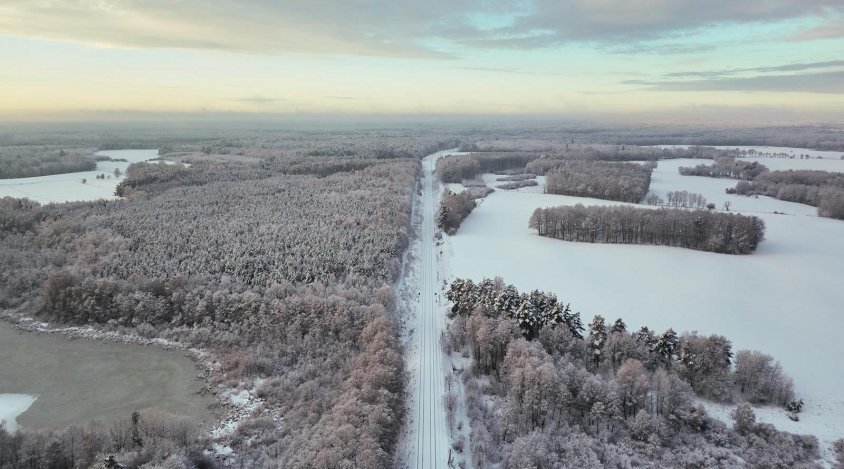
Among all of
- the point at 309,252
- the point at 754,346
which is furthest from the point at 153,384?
the point at 754,346

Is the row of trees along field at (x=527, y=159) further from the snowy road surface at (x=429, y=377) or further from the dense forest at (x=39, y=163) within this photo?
the dense forest at (x=39, y=163)

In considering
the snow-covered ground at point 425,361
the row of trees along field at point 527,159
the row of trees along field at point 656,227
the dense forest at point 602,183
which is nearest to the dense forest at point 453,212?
the snow-covered ground at point 425,361

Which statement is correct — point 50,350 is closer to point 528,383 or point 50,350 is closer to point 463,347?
point 463,347

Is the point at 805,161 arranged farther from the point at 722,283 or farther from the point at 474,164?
the point at 722,283

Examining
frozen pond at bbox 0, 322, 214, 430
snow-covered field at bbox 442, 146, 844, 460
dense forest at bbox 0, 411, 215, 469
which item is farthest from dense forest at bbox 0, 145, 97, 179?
dense forest at bbox 0, 411, 215, 469

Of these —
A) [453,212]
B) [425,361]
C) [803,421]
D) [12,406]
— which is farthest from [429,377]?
[453,212]

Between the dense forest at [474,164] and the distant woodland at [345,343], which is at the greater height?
the dense forest at [474,164]
